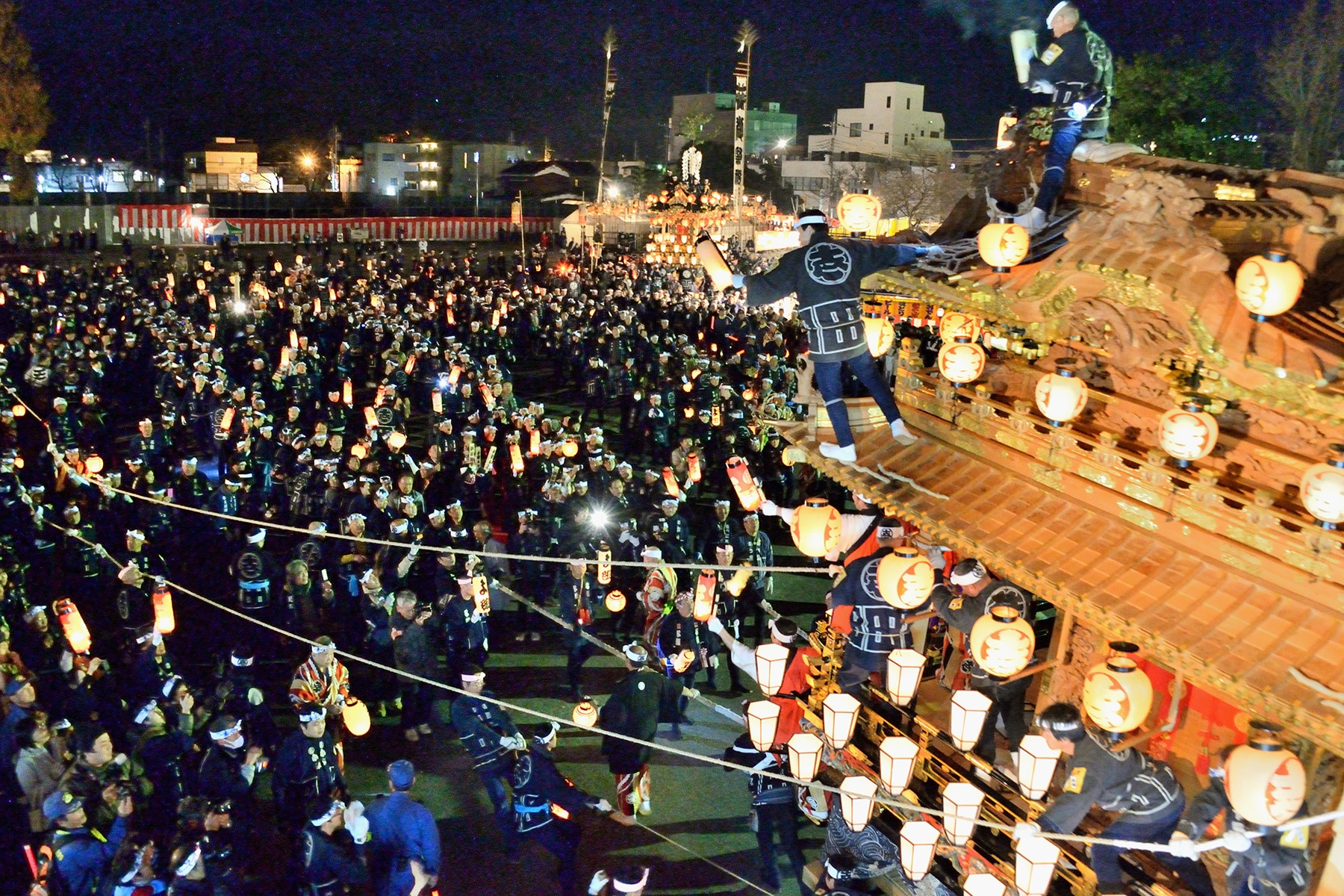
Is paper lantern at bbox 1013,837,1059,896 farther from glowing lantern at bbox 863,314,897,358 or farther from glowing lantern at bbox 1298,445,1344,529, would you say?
glowing lantern at bbox 863,314,897,358

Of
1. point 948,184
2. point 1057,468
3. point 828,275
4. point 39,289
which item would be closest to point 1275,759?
point 1057,468

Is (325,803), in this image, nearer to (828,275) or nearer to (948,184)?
(828,275)

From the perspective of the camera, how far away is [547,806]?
730 centimetres

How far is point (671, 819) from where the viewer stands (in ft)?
29.3

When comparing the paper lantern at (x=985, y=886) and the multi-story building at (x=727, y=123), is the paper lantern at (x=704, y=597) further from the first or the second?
the multi-story building at (x=727, y=123)

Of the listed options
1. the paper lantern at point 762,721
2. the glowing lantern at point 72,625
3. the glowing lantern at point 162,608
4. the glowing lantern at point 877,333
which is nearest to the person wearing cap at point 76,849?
the glowing lantern at point 72,625

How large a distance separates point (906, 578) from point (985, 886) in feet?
6.75

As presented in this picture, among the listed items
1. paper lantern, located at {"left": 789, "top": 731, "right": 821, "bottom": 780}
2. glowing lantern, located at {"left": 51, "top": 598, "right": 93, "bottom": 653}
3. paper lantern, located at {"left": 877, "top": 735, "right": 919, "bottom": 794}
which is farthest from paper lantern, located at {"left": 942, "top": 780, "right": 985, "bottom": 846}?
glowing lantern, located at {"left": 51, "top": 598, "right": 93, "bottom": 653}

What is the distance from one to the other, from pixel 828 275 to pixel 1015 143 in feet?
8.17

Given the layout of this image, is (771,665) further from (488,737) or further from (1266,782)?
(1266,782)

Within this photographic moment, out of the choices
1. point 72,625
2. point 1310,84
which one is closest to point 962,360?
point 72,625

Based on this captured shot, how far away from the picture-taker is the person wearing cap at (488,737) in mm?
7434

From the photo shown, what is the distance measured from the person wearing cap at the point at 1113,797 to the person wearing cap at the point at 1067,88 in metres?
3.54

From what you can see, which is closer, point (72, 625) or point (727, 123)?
point (72, 625)
